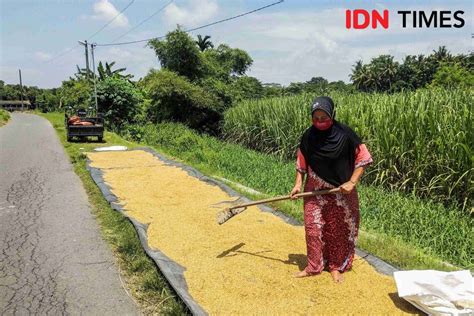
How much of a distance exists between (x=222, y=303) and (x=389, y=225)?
2683 millimetres

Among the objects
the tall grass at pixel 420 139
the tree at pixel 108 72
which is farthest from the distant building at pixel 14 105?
the tall grass at pixel 420 139

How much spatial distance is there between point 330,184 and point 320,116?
590 mm

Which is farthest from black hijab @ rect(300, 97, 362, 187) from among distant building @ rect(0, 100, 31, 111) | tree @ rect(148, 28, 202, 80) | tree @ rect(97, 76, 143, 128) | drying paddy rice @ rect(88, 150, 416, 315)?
distant building @ rect(0, 100, 31, 111)

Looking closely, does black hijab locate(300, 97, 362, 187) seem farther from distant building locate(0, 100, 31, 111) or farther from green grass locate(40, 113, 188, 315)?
distant building locate(0, 100, 31, 111)

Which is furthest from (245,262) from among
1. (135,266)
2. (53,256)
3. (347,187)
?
(53,256)

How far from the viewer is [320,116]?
3.43 meters

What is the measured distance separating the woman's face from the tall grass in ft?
10.5

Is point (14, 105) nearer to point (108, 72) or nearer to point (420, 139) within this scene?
point (108, 72)

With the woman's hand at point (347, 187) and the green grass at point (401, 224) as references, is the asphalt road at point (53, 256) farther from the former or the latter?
the green grass at point (401, 224)

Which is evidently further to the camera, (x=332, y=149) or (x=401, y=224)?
(x=401, y=224)

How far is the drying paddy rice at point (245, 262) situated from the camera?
3.22 m

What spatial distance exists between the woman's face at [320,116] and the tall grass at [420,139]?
321 cm

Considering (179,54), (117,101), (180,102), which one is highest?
(179,54)

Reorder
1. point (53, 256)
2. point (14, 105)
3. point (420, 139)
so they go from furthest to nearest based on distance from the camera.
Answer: point (14, 105), point (420, 139), point (53, 256)
